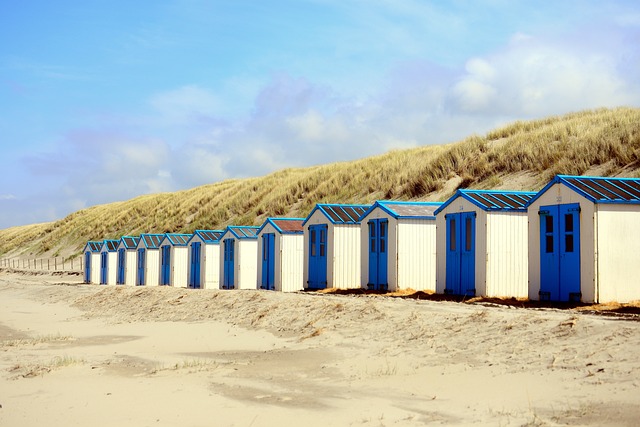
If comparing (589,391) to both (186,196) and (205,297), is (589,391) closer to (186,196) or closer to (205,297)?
(205,297)

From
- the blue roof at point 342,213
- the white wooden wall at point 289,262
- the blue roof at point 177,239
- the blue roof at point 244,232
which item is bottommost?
the white wooden wall at point 289,262

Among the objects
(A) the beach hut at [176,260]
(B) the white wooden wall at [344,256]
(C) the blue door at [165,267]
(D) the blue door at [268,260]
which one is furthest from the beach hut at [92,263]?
(B) the white wooden wall at [344,256]

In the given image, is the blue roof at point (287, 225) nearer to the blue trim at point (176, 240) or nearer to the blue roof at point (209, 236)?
the blue roof at point (209, 236)

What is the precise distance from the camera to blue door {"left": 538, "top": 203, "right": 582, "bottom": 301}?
695 inches

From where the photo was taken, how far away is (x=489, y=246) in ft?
66.7

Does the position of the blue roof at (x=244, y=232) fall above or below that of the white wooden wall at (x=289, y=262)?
above

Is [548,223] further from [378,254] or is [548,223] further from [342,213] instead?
[342,213]

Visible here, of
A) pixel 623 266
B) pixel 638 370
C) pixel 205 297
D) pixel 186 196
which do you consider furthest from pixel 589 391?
pixel 186 196

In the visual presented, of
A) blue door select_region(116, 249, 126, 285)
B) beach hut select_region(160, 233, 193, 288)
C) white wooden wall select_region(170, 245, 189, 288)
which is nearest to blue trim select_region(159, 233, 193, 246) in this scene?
beach hut select_region(160, 233, 193, 288)

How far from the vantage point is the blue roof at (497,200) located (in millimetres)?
20584

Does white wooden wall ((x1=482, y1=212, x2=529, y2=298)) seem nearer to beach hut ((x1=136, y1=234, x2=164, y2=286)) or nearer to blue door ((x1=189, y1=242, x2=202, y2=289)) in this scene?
blue door ((x1=189, y1=242, x2=202, y2=289))

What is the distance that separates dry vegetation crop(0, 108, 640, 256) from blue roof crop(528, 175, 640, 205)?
54.5 feet

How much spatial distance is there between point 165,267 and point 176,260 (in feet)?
5.02

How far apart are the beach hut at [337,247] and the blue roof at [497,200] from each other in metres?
5.27
